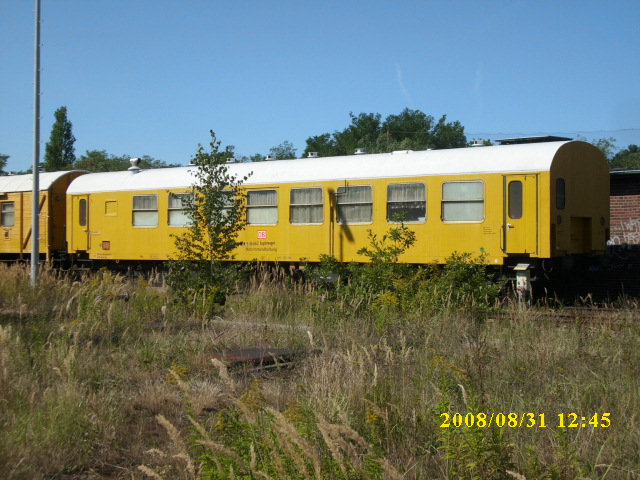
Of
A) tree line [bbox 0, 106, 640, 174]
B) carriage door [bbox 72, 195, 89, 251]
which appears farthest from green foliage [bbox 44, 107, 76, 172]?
carriage door [bbox 72, 195, 89, 251]

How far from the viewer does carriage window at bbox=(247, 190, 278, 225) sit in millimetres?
15492

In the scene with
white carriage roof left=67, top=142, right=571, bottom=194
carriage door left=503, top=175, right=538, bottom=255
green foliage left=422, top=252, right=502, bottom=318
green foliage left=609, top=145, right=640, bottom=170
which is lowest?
green foliage left=422, top=252, right=502, bottom=318

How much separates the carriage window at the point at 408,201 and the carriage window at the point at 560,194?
2443 mm

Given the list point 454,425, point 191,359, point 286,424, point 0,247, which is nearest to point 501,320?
point 191,359

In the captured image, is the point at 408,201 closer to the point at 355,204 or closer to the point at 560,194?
the point at 355,204

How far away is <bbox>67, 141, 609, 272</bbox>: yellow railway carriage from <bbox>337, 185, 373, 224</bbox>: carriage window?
0.07 ft

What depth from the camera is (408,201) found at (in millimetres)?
13812

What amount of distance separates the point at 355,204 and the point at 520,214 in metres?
3.43

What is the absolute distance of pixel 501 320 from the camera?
29.8ft

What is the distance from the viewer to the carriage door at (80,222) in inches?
741

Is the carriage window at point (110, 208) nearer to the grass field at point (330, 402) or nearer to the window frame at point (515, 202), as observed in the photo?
the grass field at point (330, 402)

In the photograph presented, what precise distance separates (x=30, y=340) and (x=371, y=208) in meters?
8.19

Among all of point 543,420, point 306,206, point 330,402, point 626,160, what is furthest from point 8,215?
point 626,160

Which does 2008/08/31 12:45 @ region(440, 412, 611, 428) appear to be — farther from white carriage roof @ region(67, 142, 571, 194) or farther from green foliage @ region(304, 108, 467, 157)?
green foliage @ region(304, 108, 467, 157)
